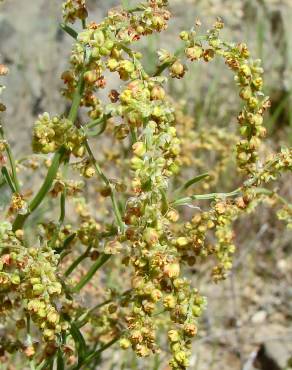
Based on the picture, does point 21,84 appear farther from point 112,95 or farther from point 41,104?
point 112,95

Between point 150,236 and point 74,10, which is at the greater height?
point 74,10

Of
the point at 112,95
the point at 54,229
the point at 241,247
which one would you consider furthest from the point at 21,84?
the point at 112,95

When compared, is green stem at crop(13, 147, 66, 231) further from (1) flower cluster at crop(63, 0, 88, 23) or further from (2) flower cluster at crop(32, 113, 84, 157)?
(1) flower cluster at crop(63, 0, 88, 23)

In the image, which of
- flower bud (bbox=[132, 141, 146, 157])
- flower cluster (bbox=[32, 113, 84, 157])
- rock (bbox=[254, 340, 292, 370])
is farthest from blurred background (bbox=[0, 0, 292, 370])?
flower bud (bbox=[132, 141, 146, 157])

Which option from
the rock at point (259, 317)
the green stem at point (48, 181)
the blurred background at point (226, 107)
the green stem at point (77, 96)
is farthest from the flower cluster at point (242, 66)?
the rock at point (259, 317)

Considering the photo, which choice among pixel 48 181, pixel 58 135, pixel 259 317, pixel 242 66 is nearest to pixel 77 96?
pixel 58 135

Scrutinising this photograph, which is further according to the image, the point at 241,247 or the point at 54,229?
the point at 241,247

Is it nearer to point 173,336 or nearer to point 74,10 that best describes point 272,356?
point 173,336

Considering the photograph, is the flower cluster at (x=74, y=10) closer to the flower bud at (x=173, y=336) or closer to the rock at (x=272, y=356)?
the flower bud at (x=173, y=336)
